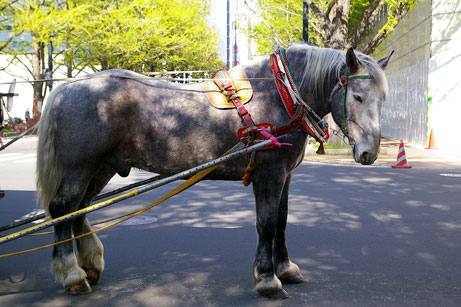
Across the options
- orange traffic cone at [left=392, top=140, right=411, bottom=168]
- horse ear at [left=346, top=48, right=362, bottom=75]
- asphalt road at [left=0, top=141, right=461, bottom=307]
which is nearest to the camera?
horse ear at [left=346, top=48, right=362, bottom=75]

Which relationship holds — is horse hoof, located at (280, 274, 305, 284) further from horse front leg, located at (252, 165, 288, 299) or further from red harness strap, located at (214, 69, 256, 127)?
red harness strap, located at (214, 69, 256, 127)

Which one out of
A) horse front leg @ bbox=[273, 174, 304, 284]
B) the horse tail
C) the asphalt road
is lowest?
the asphalt road

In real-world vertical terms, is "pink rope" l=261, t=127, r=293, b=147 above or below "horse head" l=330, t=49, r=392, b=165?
below

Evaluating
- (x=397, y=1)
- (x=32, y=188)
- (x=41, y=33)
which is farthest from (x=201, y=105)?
(x=41, y=33)

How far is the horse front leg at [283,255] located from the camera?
479 centimetres

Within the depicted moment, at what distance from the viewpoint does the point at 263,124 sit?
4.29 metres

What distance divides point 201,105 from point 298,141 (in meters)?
0.87

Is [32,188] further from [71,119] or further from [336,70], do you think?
[336,70]

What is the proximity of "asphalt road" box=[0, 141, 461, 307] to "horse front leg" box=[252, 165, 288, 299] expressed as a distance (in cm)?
14

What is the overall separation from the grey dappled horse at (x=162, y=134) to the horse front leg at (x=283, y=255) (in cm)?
39

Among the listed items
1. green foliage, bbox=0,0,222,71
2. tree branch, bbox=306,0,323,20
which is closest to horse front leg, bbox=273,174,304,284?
tree branch, bbox=306,0,323,20

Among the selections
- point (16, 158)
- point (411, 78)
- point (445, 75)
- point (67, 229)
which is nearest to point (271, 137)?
point (67, 229)

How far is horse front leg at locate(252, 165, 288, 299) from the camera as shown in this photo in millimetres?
4281

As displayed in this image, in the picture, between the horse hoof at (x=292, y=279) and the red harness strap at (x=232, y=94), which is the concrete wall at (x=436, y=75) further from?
the red harness strap at (x=232, y=94)
